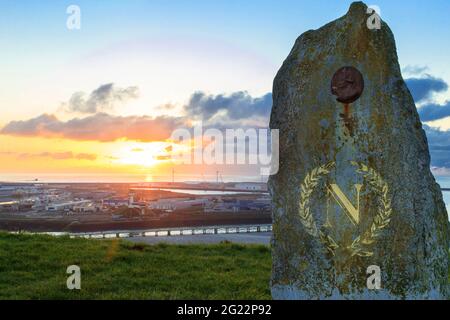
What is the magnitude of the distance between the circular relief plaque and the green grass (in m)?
4.30

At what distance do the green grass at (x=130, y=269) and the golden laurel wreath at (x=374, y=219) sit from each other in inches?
124

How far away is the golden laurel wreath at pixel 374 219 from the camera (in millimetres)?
5762

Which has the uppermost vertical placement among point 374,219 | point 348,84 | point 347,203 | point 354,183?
point 348,84

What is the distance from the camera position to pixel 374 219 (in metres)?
5.80

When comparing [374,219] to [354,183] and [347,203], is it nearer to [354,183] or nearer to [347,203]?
[347,203]

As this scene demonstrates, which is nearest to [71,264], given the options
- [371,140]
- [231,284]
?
[231,284]

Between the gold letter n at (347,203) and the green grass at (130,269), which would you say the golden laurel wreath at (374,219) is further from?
the green grass at (130,269)

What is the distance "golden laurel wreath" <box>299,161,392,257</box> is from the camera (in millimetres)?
5762

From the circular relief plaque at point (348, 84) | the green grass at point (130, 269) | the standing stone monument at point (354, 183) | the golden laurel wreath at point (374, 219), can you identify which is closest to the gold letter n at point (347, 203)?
the standing stone monument at point (354, 183)

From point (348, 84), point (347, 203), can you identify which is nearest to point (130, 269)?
point (347, 203)

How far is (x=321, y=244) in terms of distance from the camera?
5.94m

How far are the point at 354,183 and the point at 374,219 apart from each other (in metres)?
0.49
